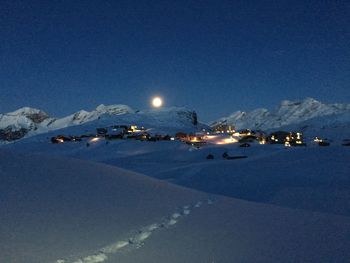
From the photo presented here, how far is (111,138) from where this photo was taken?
345ft

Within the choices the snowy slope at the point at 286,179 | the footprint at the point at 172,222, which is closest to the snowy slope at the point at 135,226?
the footprint at the point at 172,222

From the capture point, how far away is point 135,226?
720 cm

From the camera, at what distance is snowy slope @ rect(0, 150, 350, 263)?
17.9 ft

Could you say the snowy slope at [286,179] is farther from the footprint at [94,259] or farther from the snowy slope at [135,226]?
the footprint at [94,259]

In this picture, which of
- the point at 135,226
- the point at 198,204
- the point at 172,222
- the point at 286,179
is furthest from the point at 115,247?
the point at 286,179

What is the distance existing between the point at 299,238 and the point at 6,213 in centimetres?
495

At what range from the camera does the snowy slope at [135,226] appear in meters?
5.45

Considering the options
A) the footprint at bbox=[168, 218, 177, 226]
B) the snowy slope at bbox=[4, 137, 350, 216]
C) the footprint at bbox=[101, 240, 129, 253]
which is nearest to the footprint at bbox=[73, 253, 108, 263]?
the footprint at bbox=[101, 240, 129, 253]

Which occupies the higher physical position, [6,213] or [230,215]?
[6,213]

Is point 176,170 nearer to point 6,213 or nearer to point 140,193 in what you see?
point 140,193

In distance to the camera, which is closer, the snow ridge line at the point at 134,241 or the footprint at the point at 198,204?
the snow ridge line at the point at 134,241

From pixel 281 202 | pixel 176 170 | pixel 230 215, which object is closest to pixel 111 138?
pixel 176 170

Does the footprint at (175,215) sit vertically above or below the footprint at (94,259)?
below

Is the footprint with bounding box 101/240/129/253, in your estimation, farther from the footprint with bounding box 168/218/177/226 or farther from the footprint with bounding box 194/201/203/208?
the footprint with bounding box 194/201/203/208
